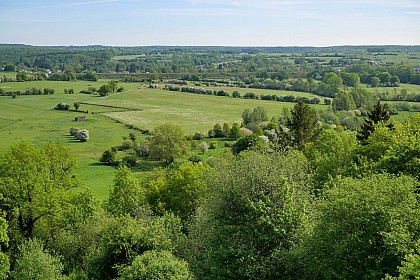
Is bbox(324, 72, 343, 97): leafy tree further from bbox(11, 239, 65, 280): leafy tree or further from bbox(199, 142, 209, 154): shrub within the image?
bbox(11, 239, 65, 280): leafy tree

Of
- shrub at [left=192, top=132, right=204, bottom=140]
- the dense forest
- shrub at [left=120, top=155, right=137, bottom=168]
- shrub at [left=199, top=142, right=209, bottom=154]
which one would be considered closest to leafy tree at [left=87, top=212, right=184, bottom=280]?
the dense forest

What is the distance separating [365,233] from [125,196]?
23.4 m

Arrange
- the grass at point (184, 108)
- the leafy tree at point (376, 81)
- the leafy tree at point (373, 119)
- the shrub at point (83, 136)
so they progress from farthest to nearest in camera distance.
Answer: the leafy tree at point (376, 81) → the grass at point (184, 108) → the shrub at point (83, 136) → the leafy tree at point (373, 119)

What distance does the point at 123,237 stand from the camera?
2642 cm

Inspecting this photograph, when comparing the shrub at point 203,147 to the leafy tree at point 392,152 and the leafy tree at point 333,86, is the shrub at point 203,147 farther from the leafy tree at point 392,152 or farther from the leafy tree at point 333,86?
the leafy tree at point 333,86

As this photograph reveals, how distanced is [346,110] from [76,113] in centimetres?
6853

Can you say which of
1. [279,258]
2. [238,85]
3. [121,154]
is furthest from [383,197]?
[238,85]

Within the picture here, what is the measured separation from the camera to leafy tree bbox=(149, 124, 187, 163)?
67.4 m

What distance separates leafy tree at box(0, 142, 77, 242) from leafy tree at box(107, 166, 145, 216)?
463 cm

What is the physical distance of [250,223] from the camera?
77.0ft

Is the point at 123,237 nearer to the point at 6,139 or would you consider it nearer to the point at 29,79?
the point at 6,139

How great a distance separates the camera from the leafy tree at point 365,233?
18702 millimetres

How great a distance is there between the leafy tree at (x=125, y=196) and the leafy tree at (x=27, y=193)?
182 inches

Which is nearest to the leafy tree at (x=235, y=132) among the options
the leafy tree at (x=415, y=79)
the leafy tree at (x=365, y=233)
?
the leafy tree at (x=365, y=233)
